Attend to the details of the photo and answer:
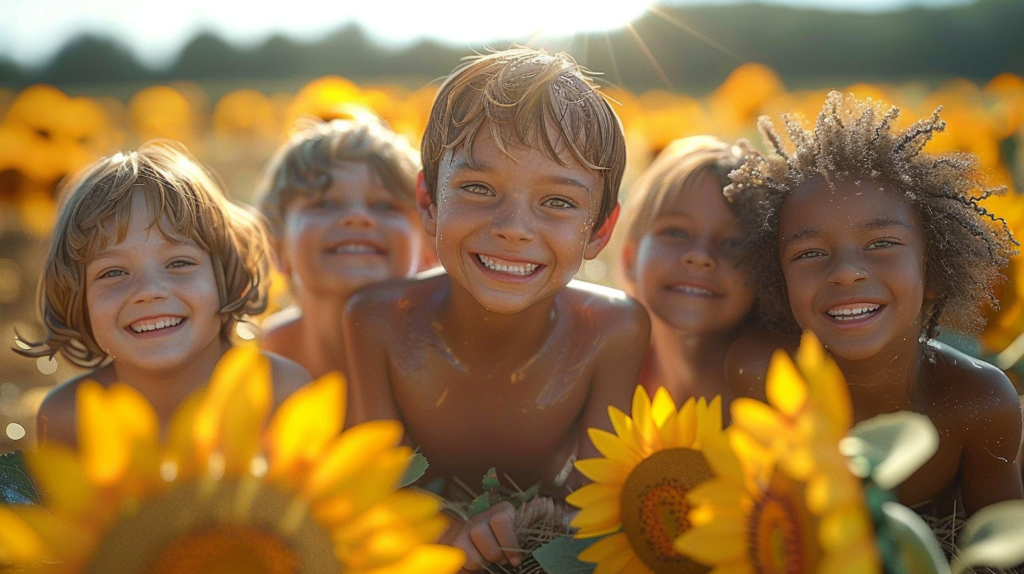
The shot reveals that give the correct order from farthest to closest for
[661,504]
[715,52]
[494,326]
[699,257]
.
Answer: [715,52]
[699,257]
[494,326]
[661,504]

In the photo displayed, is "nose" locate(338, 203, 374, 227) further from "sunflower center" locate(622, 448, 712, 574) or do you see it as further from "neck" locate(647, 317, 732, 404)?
"sunflower center" locate(622, 448, 712, 574)

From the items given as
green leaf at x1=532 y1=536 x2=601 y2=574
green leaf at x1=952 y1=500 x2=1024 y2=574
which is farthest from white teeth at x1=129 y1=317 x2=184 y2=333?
green leaf at x1=952 y1=500 x2=1024 y2=574

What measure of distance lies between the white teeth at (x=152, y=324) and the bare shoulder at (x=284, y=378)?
252 millimetres

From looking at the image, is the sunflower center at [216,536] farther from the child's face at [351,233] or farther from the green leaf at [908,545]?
the child's face at [351,233]

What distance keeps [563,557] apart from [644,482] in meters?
0.22

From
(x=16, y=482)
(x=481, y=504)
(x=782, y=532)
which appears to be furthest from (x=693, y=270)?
(x=16, y=482)

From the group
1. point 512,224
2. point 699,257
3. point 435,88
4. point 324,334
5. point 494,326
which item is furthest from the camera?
point 435,88

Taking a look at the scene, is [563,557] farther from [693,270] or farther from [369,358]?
[693,270]

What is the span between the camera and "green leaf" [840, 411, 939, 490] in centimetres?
84

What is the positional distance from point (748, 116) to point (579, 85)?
363cm

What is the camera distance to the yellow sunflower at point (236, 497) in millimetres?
859

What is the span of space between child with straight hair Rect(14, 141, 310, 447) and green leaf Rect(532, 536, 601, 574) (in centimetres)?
86

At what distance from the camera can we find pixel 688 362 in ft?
7.69

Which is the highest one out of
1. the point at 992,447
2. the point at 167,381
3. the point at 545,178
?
the point at 545,178
